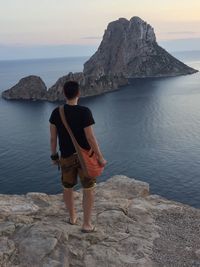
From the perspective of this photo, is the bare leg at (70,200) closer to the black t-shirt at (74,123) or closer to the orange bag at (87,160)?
the orange bag at (87,160)

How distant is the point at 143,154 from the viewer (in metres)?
88.6

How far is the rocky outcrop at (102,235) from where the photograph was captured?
12508mm

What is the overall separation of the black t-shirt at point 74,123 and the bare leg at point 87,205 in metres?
1.47

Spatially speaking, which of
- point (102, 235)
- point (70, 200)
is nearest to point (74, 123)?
point (70, 200)

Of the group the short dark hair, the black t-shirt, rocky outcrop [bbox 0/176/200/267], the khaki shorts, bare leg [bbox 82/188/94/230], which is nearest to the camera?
the black t-shirt

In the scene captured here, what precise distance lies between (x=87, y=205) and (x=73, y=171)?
50.4 inches

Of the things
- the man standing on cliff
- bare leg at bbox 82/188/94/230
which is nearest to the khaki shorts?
the man standing on cliff

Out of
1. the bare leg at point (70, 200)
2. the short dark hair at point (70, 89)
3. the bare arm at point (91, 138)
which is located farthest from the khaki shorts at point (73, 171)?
the short dark hair at point (70, 89)

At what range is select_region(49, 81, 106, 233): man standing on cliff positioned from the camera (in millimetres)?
12281

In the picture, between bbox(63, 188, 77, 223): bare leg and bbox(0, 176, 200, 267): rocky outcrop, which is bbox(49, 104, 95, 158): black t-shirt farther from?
bbox(0, 176, 200, 267): rocky outcrop

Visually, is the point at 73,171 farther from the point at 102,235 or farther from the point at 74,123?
the point at 102,235

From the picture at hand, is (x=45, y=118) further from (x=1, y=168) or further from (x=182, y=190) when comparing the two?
(x=182, y=190)

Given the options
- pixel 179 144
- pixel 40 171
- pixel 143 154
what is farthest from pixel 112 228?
pixel 179 144

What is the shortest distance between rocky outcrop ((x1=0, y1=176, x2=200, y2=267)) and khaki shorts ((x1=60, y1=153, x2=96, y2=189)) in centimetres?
177
